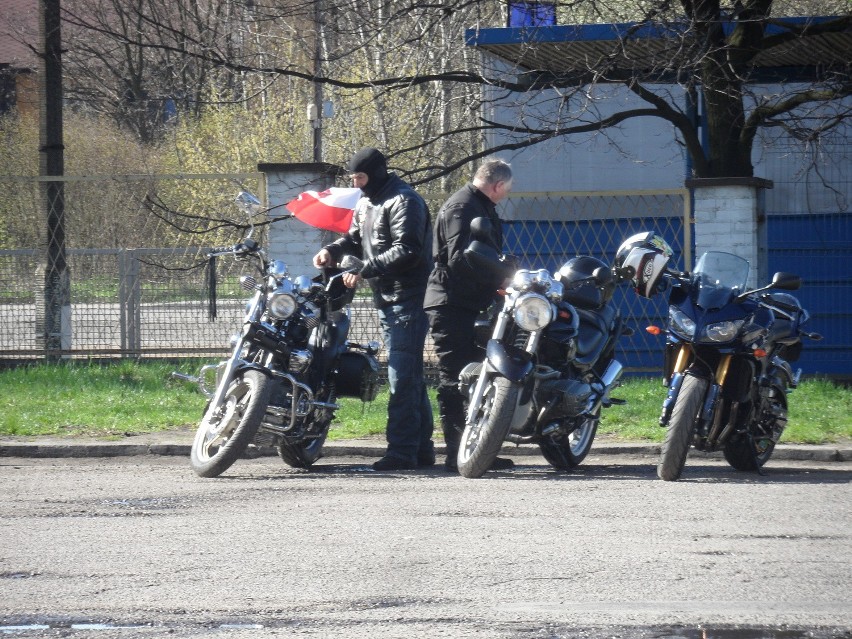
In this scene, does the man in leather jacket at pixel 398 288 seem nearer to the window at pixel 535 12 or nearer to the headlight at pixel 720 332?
the headlight at pixel 720 332

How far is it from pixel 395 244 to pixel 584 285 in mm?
1169

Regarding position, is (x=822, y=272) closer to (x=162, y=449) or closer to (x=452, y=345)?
(x=452, y=345)

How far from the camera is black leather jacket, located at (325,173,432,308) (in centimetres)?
801

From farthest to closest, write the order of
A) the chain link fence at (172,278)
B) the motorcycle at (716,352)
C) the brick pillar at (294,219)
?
the chain link fence at (172,278) < the brick pillar at (294,219) < the motorcycle at (716,352)

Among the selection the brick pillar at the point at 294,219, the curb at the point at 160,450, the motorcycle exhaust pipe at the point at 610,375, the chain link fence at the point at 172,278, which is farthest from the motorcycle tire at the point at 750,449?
the brick pillar at the point at 294,219

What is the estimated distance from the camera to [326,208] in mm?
11266

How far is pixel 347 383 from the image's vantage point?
8.11m

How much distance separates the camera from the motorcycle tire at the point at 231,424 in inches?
286

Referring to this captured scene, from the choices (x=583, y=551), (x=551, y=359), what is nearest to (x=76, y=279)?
(x=551, y=359)

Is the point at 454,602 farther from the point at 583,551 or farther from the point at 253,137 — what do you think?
the point at 253,137

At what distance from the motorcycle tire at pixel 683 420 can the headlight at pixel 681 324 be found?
0.28 metres

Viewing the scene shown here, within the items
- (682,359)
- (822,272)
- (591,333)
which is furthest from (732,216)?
(682,359)

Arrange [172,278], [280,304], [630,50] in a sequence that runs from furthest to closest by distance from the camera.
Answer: [630,50], [172,278], [280,304]

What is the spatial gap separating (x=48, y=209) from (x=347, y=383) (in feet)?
22.9
